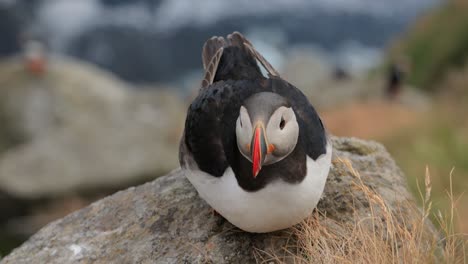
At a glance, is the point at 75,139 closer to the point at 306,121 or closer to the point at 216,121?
the point at 216,121

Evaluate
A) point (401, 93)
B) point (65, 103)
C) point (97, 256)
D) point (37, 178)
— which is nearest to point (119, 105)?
point (65, 103)

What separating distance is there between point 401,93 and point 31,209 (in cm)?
784

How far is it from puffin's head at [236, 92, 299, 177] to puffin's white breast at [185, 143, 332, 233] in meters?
0.16

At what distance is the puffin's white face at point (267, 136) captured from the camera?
2398 millimetres

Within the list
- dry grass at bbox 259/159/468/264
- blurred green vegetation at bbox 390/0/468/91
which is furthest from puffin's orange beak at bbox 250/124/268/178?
blurred green vegetation at bbox 390/0/468/91

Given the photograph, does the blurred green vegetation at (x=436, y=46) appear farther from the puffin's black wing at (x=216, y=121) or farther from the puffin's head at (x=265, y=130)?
the puffin's head at (x=265, y=130)

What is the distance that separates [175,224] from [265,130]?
1.17 m

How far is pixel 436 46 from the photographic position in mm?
15398

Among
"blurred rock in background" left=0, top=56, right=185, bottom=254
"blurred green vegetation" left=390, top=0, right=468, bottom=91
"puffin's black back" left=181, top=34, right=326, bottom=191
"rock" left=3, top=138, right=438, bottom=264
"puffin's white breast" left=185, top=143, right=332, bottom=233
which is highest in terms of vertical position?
"puffin's black back" left=181, top=34, right=326, bottom=191

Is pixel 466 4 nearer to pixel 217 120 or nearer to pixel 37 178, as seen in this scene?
pixel 37 178

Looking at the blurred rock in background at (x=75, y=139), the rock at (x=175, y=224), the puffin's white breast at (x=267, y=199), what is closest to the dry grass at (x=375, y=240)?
the rock at (x=175, y=224)

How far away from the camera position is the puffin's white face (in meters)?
2.40

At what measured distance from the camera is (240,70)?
10.7 feet

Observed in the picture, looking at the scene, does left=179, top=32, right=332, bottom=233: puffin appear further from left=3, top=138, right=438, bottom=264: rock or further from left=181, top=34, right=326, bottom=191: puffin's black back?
left=3, top=138, right=438, bottom=264: rock
